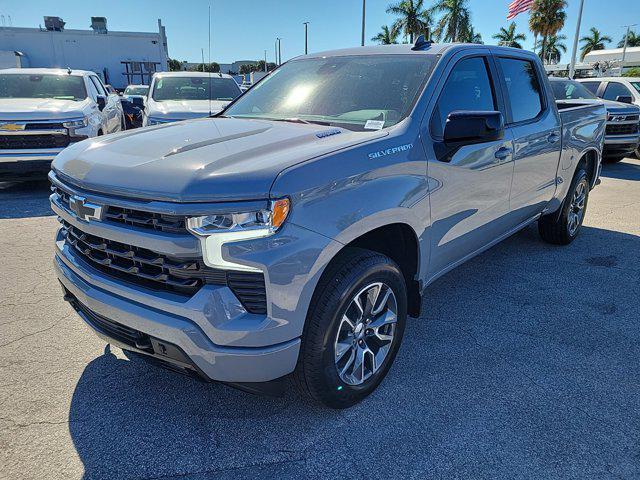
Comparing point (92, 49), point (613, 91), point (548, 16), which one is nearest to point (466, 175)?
point (613, 91)

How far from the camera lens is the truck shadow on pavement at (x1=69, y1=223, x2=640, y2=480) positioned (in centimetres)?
224

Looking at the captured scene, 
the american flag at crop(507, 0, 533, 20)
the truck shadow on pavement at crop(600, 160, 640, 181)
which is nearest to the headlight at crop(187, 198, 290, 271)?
the truck shadow on pavement at crop(600, 160, 640, 181)

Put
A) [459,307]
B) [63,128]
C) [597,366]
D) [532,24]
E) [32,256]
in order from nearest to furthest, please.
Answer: [597,366] → [459,307] → [32,256] → [63,128] → [532,24]

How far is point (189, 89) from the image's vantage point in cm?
945

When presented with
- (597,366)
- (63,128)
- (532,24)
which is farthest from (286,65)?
(532,24)

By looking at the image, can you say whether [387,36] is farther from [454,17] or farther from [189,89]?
[189,89]

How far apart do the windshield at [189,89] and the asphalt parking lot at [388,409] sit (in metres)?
6.19

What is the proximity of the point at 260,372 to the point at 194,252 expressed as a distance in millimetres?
595

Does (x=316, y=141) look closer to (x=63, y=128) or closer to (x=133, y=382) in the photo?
(x=133, y=382)

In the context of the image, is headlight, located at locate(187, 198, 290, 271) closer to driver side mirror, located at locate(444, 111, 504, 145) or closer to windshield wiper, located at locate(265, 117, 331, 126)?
windshield wiper, located at locate(265, 117, 331, 126)

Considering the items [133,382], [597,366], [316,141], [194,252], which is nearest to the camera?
[194,252]

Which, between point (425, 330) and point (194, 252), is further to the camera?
point (425, 330)

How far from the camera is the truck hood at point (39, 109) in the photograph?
6.90 m

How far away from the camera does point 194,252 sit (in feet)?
6.56
